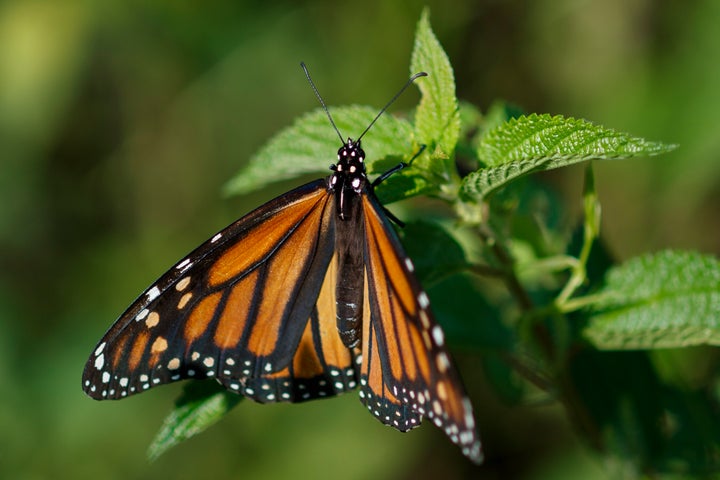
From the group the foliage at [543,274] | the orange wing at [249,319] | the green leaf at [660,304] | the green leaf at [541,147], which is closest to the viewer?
the green leaf at [541,147]

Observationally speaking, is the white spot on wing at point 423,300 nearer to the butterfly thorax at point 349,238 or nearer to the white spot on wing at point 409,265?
the white spot on wing at point 409,265

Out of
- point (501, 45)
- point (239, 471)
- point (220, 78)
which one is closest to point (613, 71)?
point (501, 45)

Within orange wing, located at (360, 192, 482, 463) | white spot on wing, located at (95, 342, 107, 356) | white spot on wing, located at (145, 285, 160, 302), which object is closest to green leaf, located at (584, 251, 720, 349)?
orange wing, located at (360, 192, 482, 463)

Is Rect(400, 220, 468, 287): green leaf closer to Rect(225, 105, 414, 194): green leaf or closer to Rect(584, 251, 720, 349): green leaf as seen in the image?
Rect(225, 105, 414, 194): green leaf

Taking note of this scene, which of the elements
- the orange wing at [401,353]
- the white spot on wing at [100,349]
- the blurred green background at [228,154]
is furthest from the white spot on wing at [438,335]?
the blurred green background at [228,154]

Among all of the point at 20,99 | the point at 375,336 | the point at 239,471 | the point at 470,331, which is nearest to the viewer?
the point at 375,336

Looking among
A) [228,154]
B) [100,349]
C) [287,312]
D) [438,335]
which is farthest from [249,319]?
[228,154]

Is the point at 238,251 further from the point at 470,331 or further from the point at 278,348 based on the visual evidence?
the point at 470,331
